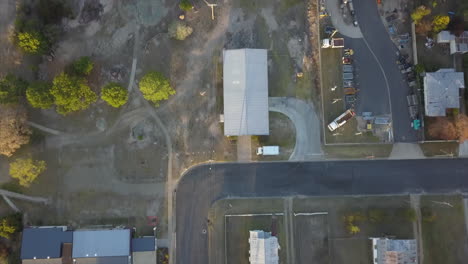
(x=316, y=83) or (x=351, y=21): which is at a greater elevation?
(x=351, y=21)

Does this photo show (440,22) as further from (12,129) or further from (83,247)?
(12,129)

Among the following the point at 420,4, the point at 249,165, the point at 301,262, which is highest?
the point at 420,4

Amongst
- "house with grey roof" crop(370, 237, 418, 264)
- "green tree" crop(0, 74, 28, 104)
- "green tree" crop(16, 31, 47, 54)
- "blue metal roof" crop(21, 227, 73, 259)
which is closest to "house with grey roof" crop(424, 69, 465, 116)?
"house with grey roof" crop(370, 237, 418, 264)

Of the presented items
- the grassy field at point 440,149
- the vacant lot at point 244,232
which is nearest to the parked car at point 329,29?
the grassy field at point 440,149

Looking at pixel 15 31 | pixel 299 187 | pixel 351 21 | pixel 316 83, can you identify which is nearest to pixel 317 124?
pixel 316 83

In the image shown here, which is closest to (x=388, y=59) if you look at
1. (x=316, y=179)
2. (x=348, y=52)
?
(x=348, y=52)

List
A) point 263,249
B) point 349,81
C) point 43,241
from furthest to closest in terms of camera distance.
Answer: point 349,81 < point 43,241 < point 263,249

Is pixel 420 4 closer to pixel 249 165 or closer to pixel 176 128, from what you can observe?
pixel 249 165
